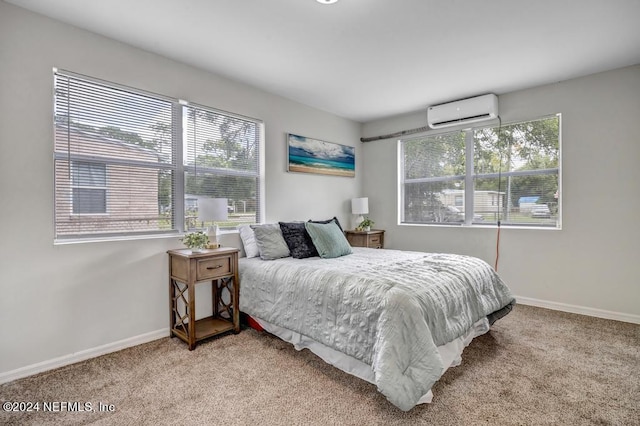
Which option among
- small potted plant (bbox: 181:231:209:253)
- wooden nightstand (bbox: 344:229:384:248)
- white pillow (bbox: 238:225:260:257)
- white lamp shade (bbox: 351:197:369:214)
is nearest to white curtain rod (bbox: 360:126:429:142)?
white lamp shade (bbox: 351:197:369:214)

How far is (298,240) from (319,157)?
5.14 ft

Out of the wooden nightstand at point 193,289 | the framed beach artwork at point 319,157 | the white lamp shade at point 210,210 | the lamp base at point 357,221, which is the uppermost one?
the framed beach artwork at point 319,157

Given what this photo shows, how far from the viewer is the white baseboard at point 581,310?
10.1 ft

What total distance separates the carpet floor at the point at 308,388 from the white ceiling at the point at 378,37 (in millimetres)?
2518

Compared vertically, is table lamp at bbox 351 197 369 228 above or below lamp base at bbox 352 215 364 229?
above

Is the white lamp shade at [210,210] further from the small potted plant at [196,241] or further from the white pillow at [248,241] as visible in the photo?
the white pillow at [248,241]

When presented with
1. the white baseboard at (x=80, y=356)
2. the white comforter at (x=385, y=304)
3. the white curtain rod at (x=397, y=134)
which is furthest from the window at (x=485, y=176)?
the white baseboard at (x=80, y=356)

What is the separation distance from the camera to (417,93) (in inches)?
148

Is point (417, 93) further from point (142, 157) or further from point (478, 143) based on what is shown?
point (142, 157)

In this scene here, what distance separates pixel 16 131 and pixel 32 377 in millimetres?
1679

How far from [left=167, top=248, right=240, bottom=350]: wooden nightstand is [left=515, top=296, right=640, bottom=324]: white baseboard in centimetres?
332

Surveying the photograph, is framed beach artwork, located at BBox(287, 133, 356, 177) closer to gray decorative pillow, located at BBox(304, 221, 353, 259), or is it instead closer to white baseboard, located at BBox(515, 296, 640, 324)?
gray decorative pillow, located at BBox(304, 221, 353, 259)

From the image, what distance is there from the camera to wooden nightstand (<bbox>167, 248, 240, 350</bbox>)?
2549 millimetres

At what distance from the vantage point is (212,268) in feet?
8.87
